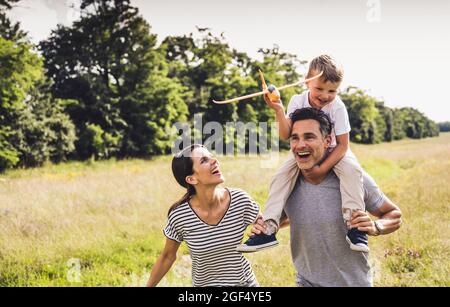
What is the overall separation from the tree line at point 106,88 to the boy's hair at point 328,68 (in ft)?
66.1

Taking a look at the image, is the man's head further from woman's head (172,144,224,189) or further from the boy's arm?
woman's head (172,144,224,189)

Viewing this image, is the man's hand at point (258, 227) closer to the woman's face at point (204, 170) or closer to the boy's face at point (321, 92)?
the woman's face at point (204, 170)

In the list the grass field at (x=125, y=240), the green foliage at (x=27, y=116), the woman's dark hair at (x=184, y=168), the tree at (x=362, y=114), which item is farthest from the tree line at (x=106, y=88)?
the tree at (x=362, y=114)

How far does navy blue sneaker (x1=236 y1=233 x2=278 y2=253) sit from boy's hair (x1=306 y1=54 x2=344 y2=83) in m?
1.26

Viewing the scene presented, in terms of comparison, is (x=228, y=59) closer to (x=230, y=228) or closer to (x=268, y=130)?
(x=268, y=130)

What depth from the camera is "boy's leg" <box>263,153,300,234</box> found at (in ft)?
8.87

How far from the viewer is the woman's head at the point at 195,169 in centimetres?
284

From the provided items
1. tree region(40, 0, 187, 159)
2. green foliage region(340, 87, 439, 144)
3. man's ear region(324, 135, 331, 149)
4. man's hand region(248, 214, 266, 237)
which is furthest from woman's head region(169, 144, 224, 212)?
green foliage region(340, 87, 439, 144)

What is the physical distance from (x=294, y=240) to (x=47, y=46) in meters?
30.3

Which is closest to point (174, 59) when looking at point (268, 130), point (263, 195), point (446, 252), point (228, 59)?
point (228, 59)

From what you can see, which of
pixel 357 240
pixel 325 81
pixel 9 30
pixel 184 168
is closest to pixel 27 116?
pixel 9 30

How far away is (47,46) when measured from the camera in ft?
93.3

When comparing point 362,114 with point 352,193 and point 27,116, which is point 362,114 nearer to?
point 27,116
